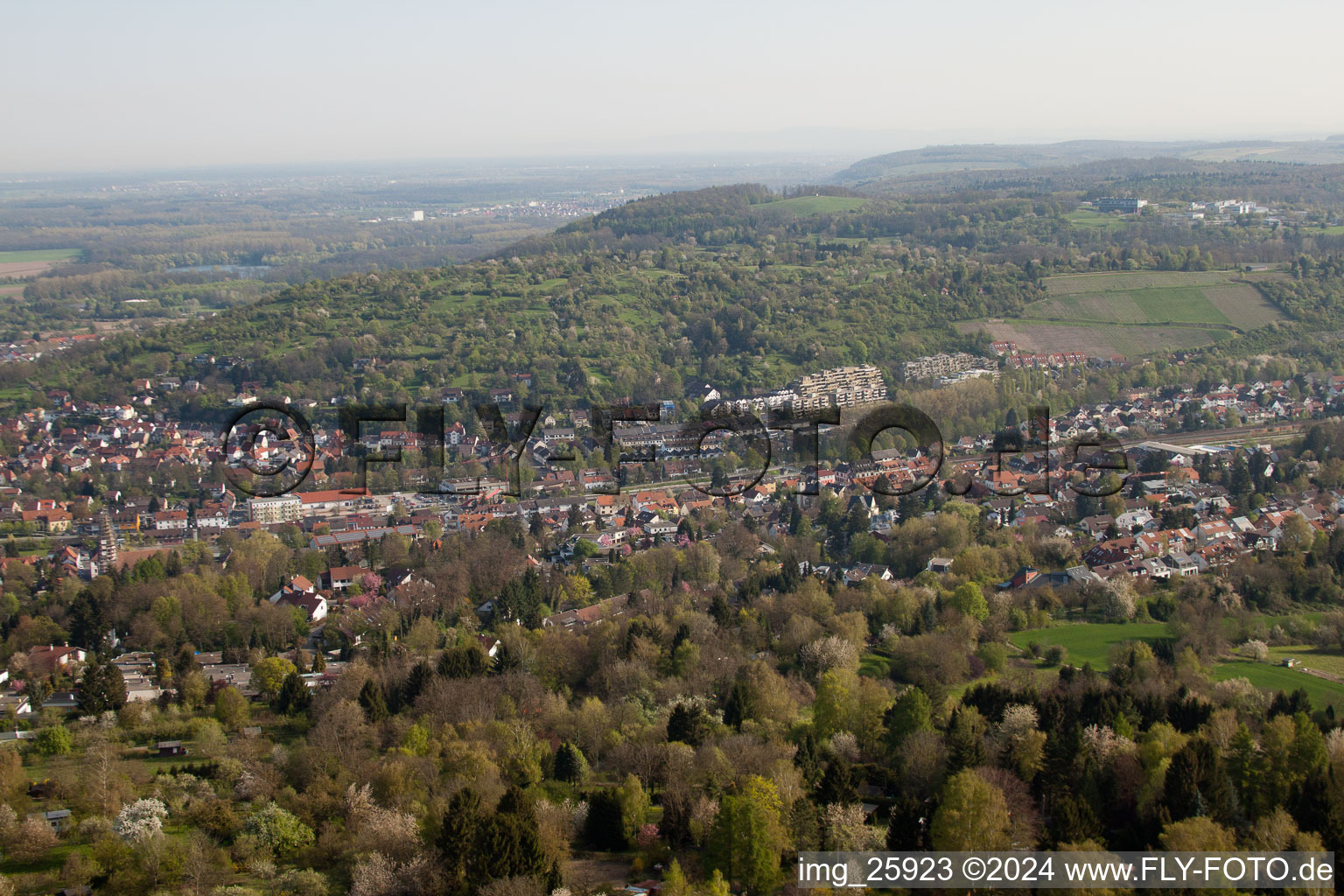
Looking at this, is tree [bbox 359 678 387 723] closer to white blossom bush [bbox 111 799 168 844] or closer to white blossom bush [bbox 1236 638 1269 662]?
white blossom bush [bbox 111 799 168 844]

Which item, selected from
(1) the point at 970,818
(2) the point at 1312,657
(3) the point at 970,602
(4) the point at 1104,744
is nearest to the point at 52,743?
(1) the point at 970,818

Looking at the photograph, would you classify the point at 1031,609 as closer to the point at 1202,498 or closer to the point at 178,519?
the point at 1202,498

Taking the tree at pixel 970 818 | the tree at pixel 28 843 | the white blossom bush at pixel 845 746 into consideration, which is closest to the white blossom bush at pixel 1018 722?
the white blossom bush at pixel 845 746

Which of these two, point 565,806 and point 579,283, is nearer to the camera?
point 565,806

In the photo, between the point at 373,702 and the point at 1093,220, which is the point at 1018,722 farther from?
the point at 1093,220

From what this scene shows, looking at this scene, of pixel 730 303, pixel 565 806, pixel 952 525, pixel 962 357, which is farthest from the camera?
pixel 730 303

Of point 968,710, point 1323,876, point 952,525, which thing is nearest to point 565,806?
point 968,710
